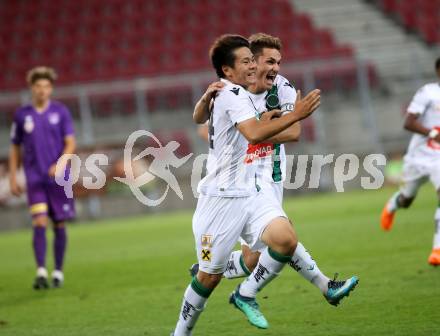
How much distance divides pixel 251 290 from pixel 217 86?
1601mm

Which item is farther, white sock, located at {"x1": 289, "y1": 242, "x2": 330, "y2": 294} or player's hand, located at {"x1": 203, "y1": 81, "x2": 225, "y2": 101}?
white sock, located at {"x1": 289, "y1": 242, "x2": 330, "y2": 294}

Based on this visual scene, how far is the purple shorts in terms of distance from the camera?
34.8ft

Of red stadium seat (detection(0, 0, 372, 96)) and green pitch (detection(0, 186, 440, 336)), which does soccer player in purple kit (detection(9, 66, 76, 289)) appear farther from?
red stadium seat (detection(0, 0, 372, 96))

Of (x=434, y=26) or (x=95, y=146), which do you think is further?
(x=434, y=26)

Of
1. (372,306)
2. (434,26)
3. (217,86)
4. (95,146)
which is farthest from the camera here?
(434,26)

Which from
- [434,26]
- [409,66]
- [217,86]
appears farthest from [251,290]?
[434,26]

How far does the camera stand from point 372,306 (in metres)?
7.32

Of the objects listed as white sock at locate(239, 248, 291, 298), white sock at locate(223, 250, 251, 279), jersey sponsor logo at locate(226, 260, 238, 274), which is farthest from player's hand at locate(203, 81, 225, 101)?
jersey sponsor logo at locate(226, 260, 238, 274)

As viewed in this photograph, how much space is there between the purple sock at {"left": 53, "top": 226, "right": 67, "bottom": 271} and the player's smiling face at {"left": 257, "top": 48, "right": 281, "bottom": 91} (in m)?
4.46

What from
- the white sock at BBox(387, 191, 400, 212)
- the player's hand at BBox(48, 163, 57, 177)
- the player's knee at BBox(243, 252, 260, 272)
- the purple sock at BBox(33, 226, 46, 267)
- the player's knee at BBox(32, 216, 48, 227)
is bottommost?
the white sock at BBox(387, 191, 400, 212)

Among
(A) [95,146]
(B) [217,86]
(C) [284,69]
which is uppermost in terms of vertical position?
(B) [217,86]

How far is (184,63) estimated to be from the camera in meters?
26.0

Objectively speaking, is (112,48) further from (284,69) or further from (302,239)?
(302,239)

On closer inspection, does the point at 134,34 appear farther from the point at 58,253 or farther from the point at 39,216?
the point at 58,253
